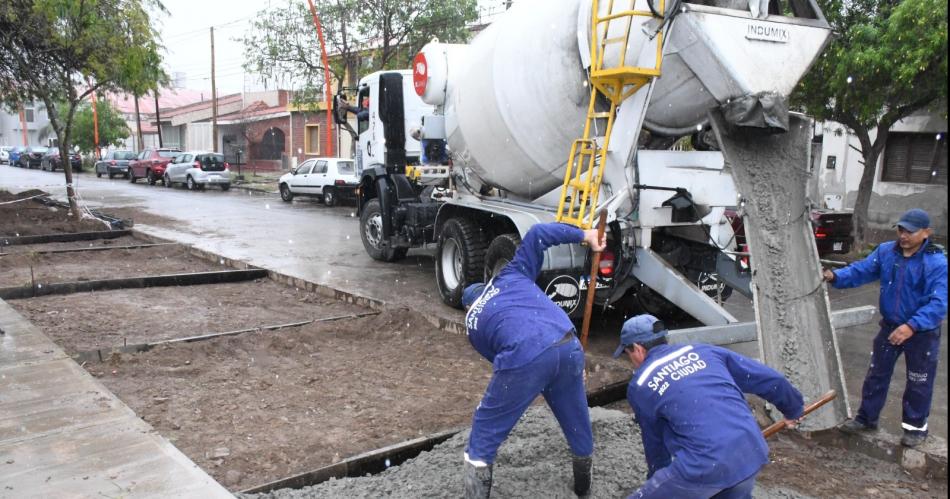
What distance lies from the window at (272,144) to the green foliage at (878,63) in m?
32.7

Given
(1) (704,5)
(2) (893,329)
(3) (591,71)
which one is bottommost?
(2) (893,329)

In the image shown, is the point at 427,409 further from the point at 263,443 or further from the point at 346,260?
the point at 346,260

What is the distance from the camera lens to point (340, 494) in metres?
3.98

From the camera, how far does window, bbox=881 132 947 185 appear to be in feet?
54.1

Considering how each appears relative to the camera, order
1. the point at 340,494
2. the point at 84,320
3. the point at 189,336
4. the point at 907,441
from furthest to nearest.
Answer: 1. the point at 84,320
2. the point at 189,336
3. the point at 907,441
4. the point at 340,494

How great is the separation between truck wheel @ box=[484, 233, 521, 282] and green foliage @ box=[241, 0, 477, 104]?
52.5ft

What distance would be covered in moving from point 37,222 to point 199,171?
44.3 feet

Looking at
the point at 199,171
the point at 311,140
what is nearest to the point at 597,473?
the point at 199,171

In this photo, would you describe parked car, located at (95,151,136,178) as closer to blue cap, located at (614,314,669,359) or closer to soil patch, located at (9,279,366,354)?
soil patch, located at (9,279,366,354)

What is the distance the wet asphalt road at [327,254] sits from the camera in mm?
7008

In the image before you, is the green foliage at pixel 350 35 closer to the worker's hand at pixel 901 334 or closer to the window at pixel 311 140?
the window at pixel 311 140

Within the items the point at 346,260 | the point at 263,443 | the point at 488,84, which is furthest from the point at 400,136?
the point at 263,443

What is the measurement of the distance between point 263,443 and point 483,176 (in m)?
4.71

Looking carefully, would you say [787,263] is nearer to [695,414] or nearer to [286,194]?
[695,414]
